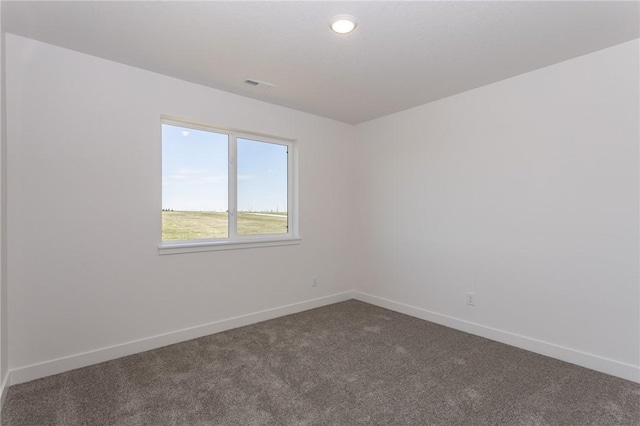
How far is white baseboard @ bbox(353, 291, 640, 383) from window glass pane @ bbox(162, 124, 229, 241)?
2.37 meters

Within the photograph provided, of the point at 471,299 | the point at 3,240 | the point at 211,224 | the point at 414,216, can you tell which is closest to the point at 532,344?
the point at 471,299

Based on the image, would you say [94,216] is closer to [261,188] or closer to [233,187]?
[233,187]

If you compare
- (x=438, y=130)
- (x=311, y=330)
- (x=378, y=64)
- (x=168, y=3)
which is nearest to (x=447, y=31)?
(x=378, y=64)

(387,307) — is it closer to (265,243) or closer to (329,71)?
(265,243)

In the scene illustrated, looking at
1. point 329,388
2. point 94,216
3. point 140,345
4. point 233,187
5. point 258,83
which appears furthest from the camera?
point 233,187

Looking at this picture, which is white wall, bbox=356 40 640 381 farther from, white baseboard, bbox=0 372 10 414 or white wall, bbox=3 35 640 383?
white baseboard, bbox=0 372 10 414

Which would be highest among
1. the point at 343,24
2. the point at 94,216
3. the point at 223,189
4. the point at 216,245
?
the point at 343,24

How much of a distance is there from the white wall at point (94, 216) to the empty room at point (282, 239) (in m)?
0.02

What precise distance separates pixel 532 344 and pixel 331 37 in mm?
3039

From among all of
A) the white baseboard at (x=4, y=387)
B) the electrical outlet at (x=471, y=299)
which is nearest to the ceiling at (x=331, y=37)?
the electrical outlet at (x=471, y=299)

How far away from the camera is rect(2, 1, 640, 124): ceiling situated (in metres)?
2.01

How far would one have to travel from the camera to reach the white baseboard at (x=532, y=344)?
242 centimetres

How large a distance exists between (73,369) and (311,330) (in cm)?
200

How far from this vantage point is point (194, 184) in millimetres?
3348
